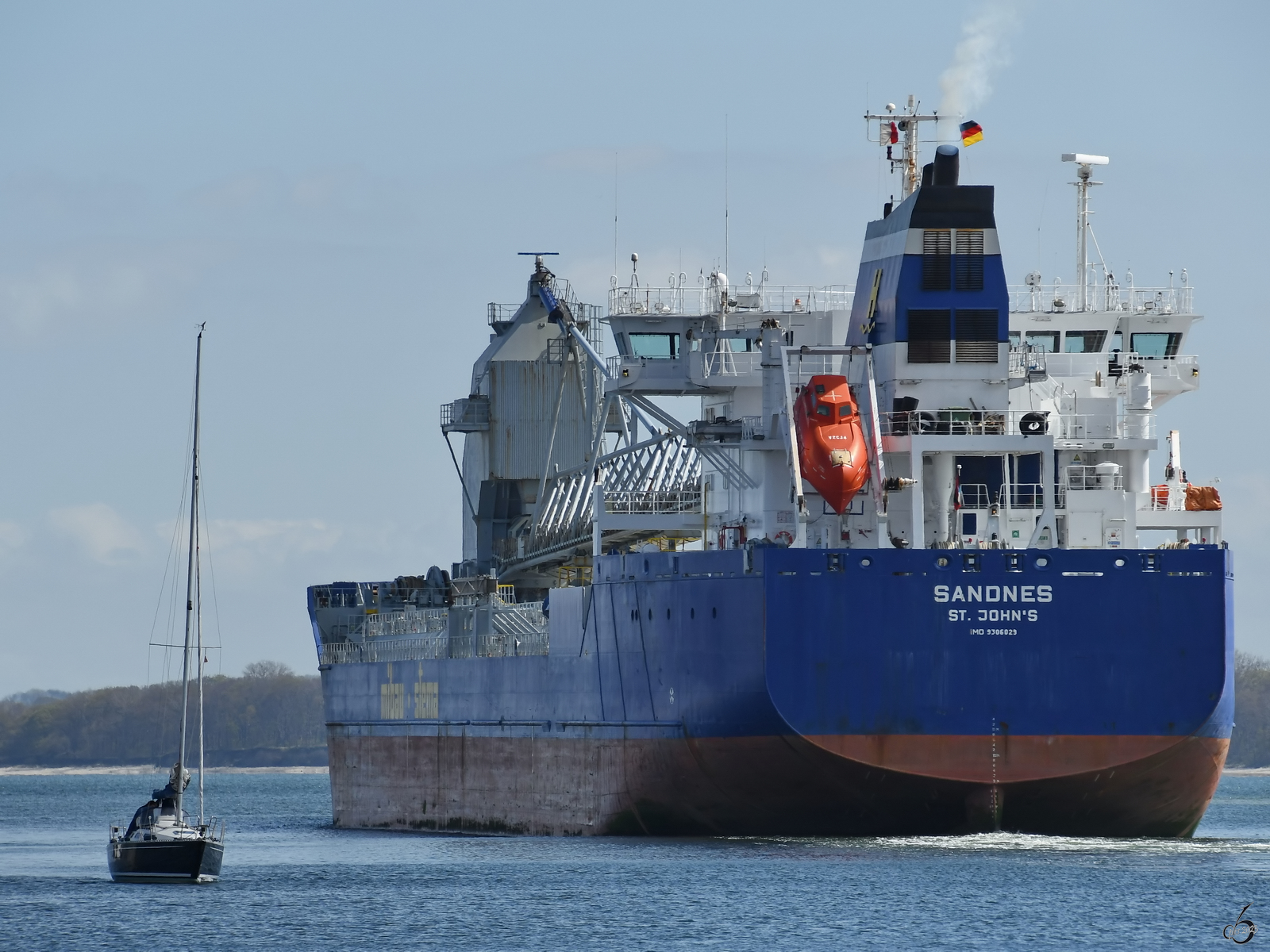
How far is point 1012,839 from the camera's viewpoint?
1417 inches

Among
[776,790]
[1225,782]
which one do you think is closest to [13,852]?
[776,790]

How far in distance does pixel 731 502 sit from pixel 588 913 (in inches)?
444

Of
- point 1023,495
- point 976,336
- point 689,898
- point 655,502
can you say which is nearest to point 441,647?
point 655,502

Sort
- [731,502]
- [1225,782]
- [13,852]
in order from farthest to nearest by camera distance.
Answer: [1225,782] → [13,852] → [731,502]

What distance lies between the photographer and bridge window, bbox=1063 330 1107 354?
42469mm

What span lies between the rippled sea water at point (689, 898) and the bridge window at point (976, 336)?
753 centimetres

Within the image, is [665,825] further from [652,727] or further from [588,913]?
[588,913]

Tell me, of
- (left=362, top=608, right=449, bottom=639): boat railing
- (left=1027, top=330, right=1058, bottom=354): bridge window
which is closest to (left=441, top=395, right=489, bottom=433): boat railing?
(left=362, top=608, right=449, bottom=639): boat railing

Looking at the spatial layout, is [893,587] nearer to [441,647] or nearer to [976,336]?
[976,336]

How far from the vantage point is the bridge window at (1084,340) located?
42.5 metres

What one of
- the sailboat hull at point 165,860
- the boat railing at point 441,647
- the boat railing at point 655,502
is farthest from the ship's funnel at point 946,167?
the sailboat hull at point 165,860

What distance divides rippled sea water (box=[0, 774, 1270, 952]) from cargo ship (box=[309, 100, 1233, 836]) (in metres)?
1.06

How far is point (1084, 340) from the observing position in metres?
42.6

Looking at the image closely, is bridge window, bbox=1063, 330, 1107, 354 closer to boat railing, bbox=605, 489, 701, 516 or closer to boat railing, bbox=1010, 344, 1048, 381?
boat railing, bbox=1010, 344, 1048, 381
